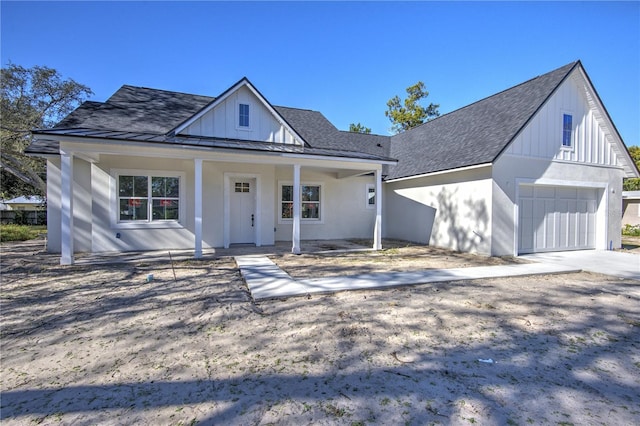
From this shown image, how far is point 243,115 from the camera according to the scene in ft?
35.1

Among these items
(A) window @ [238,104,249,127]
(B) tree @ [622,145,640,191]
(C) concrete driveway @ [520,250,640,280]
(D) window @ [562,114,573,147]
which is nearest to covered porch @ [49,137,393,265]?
(A) window @ [238,104,249,127]

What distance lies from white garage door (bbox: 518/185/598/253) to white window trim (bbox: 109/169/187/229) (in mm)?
11933

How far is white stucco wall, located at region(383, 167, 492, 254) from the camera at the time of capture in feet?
33.4

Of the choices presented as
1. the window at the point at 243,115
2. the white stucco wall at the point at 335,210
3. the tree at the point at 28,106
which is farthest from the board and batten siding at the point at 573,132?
the tree at the point at 28,106

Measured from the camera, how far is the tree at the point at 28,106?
16750 millimetres

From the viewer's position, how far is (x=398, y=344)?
3684 mm

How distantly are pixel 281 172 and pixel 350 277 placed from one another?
7372 millimetres

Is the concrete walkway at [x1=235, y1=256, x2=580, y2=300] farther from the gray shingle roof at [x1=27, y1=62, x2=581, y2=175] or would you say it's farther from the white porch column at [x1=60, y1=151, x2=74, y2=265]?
the white porch column at [x1=60, y1=151, x2=74, y2=265]

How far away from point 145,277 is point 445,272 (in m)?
7.12

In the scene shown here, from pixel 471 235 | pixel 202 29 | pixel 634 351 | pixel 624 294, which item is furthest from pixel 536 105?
pixel 202 29

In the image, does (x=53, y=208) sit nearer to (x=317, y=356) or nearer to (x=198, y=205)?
(x=198, y=205)

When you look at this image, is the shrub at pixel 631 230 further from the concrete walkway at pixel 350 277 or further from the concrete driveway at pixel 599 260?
the concrete walkway at pixel 350 277

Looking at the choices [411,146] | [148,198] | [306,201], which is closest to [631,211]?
[411,146]

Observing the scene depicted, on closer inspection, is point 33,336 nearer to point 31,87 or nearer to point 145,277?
point 145,277
